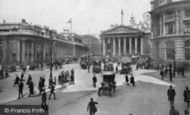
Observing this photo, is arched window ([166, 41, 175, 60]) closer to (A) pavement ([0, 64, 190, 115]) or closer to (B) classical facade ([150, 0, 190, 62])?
(B) classical facade ([150, 0, 190, 62])

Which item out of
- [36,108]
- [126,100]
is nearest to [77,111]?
[36,108]

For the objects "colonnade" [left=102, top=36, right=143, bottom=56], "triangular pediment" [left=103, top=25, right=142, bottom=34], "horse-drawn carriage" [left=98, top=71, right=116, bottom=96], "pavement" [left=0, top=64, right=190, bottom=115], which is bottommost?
"pavement" [left=0, top=64, right=190, bottom=115]

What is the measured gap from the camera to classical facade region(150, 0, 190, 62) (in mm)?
36188

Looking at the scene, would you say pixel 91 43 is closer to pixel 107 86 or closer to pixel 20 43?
pixel 20 43

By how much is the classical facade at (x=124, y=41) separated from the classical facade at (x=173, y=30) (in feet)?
157

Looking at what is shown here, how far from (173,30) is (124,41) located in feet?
172

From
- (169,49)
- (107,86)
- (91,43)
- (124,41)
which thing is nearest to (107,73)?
(107,86)

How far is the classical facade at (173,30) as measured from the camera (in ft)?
119

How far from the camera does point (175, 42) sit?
3712 cm

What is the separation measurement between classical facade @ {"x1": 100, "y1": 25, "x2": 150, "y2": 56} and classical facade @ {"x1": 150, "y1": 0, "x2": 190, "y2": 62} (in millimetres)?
47820

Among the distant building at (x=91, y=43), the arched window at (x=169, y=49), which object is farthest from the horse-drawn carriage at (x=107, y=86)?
the distant building at (x=91, y=43)

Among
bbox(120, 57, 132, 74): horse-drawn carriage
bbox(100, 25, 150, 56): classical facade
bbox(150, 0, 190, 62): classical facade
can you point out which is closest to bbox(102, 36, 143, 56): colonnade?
bbox(100, 25, 150, 56): classical facade

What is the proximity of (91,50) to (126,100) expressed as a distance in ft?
389

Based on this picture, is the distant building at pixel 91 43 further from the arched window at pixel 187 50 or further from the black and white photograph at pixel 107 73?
the arched window at pixel 187 50
